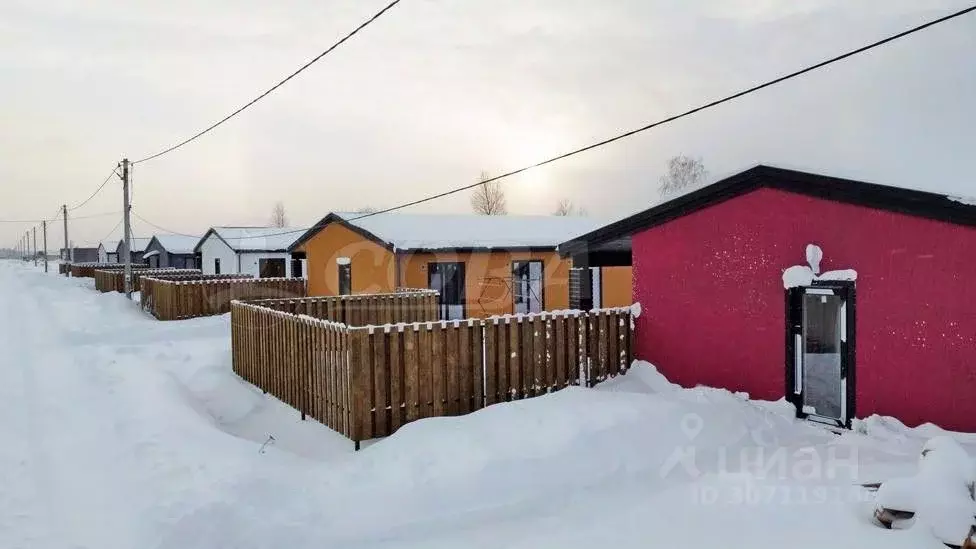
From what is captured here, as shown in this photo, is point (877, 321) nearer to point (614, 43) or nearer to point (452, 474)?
point (452, 474)

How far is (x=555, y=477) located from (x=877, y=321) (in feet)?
15.6

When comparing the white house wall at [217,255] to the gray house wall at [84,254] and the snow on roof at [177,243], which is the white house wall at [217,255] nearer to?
the snow on roof at [177,243]

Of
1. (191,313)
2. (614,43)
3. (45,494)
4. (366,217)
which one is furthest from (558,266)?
(45,494)

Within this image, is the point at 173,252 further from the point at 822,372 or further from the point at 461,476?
the point at 822,372

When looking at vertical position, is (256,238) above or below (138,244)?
below

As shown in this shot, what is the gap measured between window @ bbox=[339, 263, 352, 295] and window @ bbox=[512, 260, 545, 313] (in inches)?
248

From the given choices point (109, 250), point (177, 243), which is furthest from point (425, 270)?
point (109, 250)

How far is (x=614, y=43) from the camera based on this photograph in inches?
520

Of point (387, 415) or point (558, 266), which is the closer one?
point (387, 415)

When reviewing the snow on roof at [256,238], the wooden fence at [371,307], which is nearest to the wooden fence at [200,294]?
the wooden fence at [371,307]

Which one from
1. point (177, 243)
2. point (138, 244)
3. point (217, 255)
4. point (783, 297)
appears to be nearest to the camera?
point (783, 297)

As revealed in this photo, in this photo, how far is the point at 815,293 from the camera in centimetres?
804

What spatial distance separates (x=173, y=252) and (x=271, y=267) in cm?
1872

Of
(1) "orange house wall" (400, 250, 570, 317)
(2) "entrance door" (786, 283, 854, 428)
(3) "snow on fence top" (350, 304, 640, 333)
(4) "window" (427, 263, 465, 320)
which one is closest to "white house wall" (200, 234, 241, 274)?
(4) "window" (427, 263, 465, 320)
